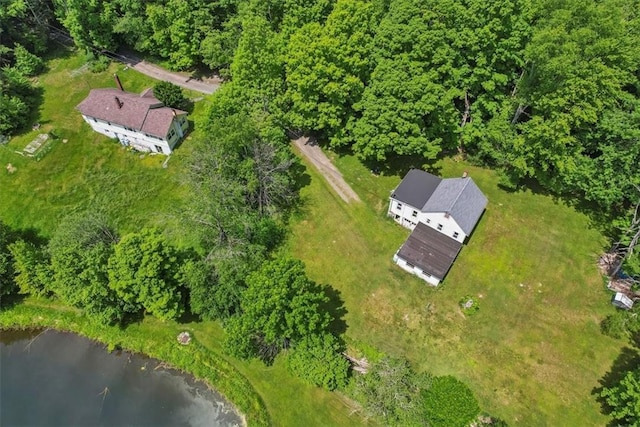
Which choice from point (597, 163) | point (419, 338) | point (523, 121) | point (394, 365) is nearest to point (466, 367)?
point (419, 338)

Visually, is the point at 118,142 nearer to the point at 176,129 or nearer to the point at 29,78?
the point at 176,129

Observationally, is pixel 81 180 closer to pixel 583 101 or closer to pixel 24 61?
pixel 24 61

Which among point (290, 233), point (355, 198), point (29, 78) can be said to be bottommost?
point (29, 78)

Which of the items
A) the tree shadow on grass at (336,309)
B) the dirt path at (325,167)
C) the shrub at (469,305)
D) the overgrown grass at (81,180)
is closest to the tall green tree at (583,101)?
the shrub at (469,305)

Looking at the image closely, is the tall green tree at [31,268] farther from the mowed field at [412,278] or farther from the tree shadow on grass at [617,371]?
the tree shadow on grass at [617,371]

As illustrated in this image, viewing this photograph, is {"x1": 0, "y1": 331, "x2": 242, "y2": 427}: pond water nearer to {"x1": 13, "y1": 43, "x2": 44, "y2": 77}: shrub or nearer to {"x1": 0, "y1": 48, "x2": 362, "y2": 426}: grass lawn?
{"x1": 0, "y1": 48, "x2": 362, "y2": 426}: grass lawn

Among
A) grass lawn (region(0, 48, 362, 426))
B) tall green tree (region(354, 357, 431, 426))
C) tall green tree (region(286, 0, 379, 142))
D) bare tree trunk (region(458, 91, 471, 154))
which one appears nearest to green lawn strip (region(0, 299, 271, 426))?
grass lawn (region(0, 48, 362, 426))

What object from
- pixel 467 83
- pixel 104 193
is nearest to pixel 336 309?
pixel 467 83
